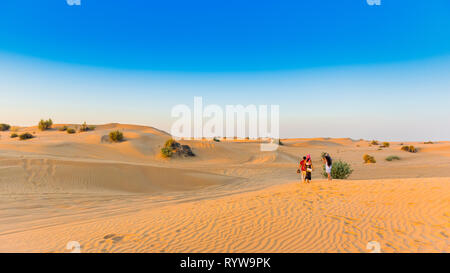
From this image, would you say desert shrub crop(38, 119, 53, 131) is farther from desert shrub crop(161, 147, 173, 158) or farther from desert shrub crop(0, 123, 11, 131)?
desert shrub crop(161, 147, 173, 158)

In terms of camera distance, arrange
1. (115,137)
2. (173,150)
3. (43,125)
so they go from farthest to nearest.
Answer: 1. (43,125)
2. (115,137)
3. (173,150)

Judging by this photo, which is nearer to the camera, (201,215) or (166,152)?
(201,215)

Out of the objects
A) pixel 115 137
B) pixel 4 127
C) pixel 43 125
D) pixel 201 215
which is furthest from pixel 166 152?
pixel 4 127

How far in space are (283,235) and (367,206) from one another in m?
4.04

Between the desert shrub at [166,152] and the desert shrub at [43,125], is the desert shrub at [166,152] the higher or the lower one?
the lower one

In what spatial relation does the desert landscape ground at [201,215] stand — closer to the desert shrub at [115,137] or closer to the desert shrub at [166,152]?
the desert shrub at [166,152]

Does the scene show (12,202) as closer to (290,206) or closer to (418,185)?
(290,206)

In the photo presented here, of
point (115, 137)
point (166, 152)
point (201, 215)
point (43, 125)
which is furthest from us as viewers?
point (43, 125)

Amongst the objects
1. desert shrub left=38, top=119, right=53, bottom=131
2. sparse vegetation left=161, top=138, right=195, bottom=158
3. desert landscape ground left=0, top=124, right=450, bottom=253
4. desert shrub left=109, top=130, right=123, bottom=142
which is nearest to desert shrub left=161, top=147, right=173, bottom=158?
sparse vegetation left=161, top=138, right=195, bottom=158

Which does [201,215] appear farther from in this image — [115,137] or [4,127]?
[4,127]

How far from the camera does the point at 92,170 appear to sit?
47.1 ft

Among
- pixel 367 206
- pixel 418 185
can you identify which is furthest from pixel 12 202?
pixel 418 185

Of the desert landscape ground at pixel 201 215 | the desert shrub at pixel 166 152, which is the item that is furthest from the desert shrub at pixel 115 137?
the desert landscape ground at pixel 201 215

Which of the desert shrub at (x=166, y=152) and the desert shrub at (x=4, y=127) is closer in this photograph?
the desert shrub at (x=166, y=152)
